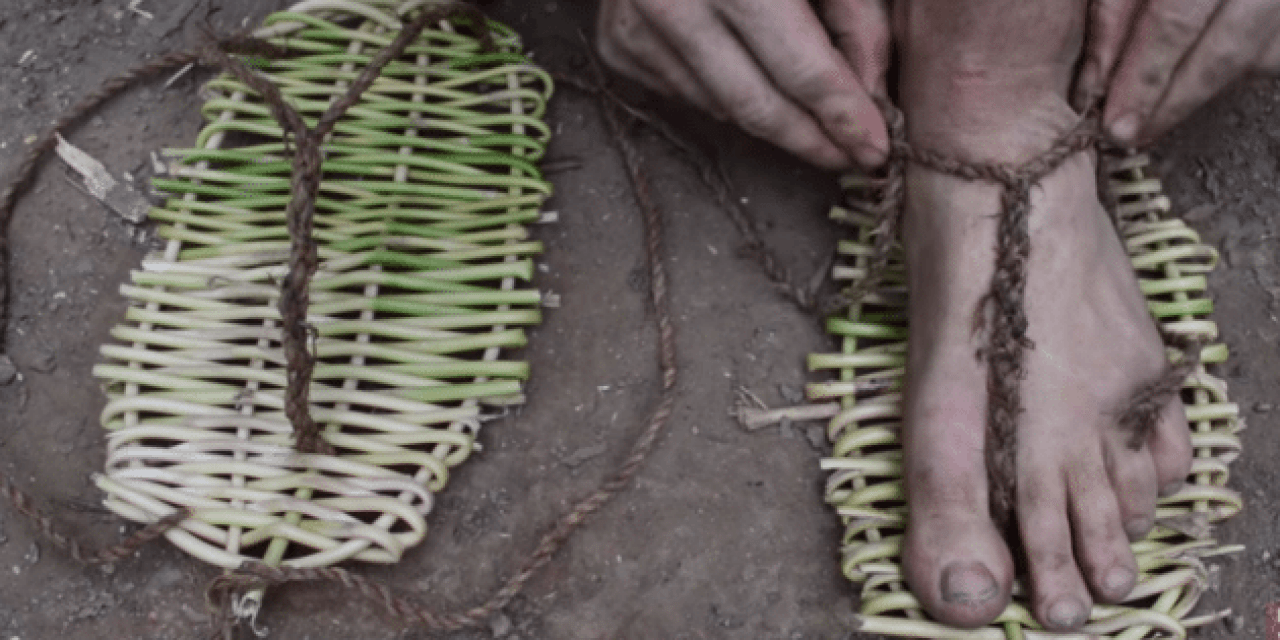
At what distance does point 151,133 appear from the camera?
4.18 feet

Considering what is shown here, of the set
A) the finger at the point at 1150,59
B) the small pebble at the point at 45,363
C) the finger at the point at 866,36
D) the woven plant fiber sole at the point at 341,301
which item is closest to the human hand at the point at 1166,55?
the finger at the point at 1150,59

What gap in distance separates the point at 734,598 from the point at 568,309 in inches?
12.9

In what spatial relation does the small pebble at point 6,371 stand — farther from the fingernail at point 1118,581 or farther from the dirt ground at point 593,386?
the fingernail at point 1118,581

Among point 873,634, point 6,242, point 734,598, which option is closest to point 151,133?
point 6,242

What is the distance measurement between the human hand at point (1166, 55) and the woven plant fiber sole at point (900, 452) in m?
0.10

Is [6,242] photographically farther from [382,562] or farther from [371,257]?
[382,562]

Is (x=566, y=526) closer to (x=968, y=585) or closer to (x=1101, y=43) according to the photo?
(x=968, y=585)

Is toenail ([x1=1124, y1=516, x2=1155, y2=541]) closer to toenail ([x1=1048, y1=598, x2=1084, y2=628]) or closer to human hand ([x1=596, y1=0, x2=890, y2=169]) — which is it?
toenail ([x1=1048, y1=598, x2=1084, y2=628])

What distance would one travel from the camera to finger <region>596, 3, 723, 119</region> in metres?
1.07

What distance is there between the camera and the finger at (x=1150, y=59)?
0.99 metres

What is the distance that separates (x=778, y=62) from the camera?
3.34 ft

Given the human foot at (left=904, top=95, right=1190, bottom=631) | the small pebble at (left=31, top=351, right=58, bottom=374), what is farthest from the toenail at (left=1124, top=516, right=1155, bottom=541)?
the small pebble at (left=31, top=351, right=58, bottom=374)

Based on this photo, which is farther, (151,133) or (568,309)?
(151,133)

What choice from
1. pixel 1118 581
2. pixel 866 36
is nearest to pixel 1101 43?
pixel 866 36
